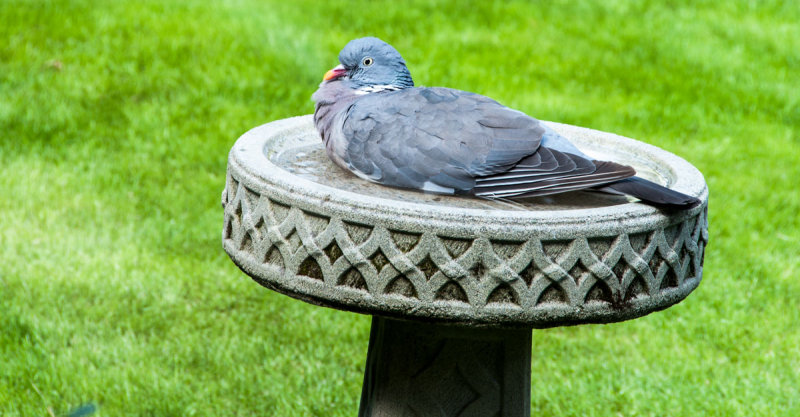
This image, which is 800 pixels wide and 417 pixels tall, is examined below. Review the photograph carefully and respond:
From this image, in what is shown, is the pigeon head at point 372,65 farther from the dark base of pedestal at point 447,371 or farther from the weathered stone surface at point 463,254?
the dark base of pedestal at point 447,371

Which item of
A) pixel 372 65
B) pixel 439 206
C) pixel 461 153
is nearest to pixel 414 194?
pixel 461 153

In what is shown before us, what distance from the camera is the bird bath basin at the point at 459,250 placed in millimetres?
2309

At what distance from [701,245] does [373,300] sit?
3.31 feet

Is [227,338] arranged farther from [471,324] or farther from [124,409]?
[471,324]

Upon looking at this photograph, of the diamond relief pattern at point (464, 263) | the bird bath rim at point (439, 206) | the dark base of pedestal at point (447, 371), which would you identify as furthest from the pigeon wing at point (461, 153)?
the dark base of pedestal at point (447, 371)

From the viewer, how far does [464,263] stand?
2.30 m

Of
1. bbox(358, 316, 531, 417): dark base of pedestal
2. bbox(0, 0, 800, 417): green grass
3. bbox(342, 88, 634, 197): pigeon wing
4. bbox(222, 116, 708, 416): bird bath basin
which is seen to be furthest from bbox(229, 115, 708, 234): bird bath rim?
bbox(0, 0, 800, 417): green grass

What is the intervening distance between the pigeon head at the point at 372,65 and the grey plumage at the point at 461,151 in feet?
0.56

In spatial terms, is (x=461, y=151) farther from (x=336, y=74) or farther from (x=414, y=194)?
(x=336, y=74)

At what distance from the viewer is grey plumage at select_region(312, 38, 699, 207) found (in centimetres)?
253

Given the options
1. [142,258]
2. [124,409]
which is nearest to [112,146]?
[142,258]

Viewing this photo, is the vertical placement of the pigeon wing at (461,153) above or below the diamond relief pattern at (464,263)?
above

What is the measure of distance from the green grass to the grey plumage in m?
1.76

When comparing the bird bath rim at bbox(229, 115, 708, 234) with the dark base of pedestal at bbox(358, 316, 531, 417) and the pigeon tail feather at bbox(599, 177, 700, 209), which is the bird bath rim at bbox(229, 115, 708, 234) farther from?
the dark base of pedestal at bbox(358, 316, 531, 417)
